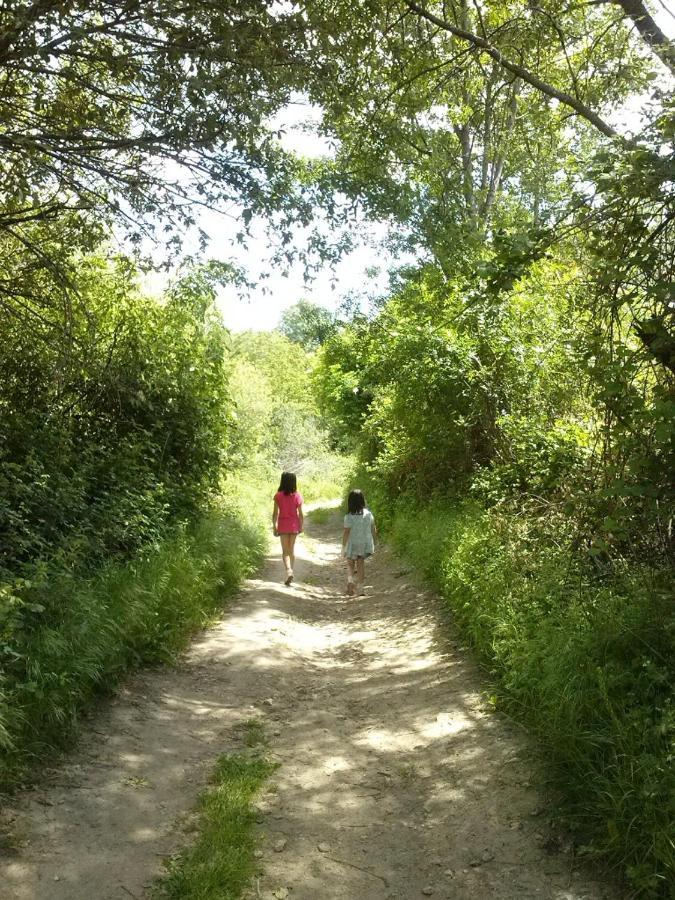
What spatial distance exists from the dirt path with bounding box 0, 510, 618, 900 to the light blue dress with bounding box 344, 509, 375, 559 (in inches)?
142

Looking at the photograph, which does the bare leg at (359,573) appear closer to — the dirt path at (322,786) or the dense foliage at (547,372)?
the dense foliage at (547,372)

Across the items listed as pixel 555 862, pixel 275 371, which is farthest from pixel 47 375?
pixel 275 371

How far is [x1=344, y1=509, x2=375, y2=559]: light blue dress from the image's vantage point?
1164cm

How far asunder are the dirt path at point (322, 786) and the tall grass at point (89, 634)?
0.81 ft

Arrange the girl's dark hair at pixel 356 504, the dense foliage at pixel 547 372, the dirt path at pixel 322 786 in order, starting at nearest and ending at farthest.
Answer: the dirt path at pixel 322 786, the dense foliage at pixel 547 372, the girl's dark hair at pixel 356 504

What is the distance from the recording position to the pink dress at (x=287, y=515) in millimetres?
12219

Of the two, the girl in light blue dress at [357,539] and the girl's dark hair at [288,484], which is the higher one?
the girl's dark hair at [288,484]

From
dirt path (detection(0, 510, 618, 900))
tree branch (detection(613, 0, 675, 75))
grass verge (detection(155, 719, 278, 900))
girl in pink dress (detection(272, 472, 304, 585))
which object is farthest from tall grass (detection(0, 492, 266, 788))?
tree branch (detection(613, 0, 675, 75))

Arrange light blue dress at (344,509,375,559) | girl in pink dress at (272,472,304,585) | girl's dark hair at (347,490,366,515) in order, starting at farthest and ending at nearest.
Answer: girl in pink dress at (272,472,304,585)
girl's dark hair at (347,490,366,515)
light blue dress at (344,509,375,559)

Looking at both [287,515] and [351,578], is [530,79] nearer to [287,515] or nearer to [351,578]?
[287,515]

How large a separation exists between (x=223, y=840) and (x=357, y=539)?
305 inches

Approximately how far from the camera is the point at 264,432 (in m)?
33.9

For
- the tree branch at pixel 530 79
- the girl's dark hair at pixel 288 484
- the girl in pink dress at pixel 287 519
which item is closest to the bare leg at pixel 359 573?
the girl in pink dress at pixel 287 519

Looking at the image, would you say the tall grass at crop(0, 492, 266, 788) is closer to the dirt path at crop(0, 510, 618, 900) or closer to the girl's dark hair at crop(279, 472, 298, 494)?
the dirt path at crop(0, 510, 618, 900)
